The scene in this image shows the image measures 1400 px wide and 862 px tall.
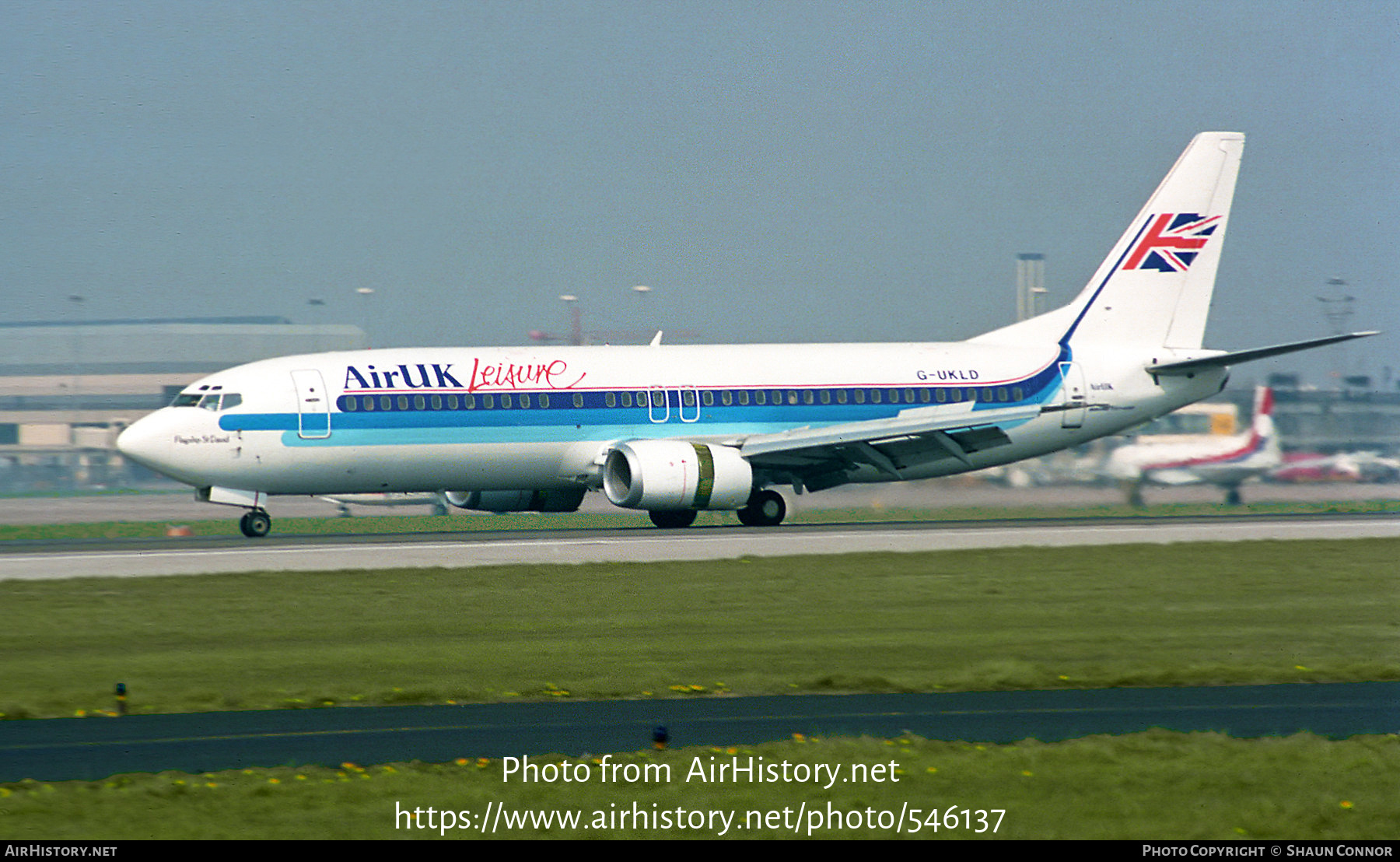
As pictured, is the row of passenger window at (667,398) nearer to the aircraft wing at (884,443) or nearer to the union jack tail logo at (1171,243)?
the aircraft wing at (884,443)

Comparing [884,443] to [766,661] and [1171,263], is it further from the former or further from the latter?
[766,661]

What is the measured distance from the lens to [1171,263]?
143ft

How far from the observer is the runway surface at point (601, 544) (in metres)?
29.2

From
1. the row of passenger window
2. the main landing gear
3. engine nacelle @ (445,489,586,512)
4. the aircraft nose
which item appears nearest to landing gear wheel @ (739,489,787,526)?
the main landing gear

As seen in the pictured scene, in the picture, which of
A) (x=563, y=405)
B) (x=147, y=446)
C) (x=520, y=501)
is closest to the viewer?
(x=147, y=446)

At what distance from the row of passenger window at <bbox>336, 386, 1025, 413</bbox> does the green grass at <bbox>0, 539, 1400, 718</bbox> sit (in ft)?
28.3

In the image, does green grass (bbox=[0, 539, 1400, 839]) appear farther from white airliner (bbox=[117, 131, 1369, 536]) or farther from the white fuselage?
the white fuselage

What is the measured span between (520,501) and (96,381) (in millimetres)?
62006

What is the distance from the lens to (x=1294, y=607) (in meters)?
23.5

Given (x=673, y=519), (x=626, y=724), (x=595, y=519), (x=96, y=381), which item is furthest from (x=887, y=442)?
(x=96, y=381)

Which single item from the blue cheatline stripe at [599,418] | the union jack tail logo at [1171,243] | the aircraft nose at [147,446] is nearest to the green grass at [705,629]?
the blue cheatline stripe at [599,418]

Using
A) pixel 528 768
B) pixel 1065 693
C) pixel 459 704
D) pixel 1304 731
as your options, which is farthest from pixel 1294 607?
pixel 528 768

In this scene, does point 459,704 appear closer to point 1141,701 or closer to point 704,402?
point 1141,701
